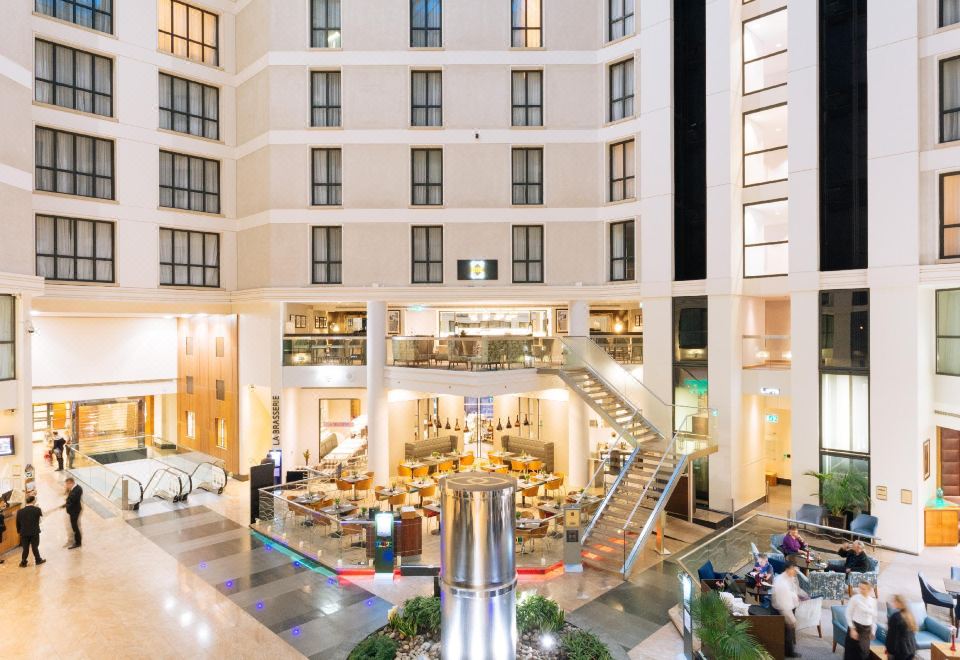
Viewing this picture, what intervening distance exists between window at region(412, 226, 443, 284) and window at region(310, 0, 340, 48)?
7.20 m

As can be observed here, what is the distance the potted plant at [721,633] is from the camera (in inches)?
315

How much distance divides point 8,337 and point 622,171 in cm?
1829

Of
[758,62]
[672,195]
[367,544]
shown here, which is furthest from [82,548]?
[758,62]

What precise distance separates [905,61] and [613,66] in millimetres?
8468

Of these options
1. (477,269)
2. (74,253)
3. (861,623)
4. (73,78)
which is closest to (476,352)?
(477,269)

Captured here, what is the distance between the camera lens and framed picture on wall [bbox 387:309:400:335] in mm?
24797

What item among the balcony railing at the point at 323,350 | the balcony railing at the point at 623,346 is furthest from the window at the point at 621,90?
the balcony railing at the point at 323,350

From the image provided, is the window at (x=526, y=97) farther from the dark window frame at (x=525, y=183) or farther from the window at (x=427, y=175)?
the window at (x=427, y=175)

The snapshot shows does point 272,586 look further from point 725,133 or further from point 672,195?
point 725,133

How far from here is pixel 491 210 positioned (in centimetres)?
2025

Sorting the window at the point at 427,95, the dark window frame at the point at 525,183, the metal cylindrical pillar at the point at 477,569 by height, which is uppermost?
the window at the point at 427,95

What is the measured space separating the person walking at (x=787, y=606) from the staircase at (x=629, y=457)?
150 inches

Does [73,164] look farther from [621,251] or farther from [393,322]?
[621,251]

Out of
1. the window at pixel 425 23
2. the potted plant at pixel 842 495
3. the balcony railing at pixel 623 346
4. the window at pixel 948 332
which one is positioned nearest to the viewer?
the window at pixel 948 332
